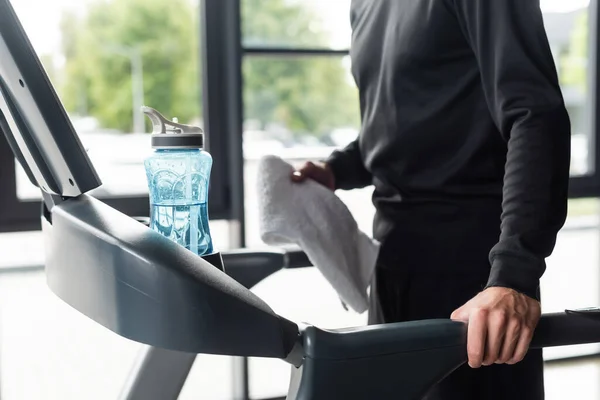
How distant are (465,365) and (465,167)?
0.32 m

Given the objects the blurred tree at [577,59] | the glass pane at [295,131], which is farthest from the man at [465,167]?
the blurred tree at [577,59]

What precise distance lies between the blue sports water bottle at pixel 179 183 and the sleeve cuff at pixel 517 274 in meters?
0.36

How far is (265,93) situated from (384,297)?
1316mm

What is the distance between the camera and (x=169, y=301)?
2.22 feet

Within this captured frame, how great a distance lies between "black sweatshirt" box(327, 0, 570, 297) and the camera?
3.15 feet

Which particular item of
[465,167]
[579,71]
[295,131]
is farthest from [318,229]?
[579,71]

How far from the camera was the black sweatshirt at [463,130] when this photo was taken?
0.96 meters

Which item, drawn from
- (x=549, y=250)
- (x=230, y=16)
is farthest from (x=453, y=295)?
(x=230, y=16)

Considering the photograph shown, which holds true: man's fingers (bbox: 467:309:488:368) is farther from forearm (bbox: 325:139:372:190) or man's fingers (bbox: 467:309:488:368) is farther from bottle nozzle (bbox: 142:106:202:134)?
forearm (bbox: 325:139:372:190)

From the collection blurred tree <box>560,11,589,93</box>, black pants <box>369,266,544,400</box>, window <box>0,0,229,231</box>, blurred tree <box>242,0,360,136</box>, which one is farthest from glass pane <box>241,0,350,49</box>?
black pants <box>369,266,544,400</box>

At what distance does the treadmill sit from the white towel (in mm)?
468

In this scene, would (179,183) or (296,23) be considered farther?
(296,23)

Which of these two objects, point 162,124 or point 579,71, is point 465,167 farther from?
point 579,71

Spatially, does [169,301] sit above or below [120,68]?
below
